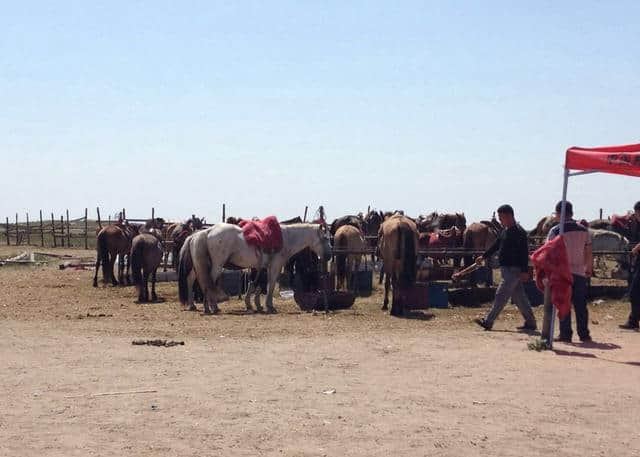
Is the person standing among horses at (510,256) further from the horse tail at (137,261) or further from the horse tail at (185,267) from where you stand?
the horse tail at (137,261)

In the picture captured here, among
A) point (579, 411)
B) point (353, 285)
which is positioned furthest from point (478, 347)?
point (353, 285)

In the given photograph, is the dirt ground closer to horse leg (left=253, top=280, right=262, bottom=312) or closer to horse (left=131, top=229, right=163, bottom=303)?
horse leg (left=253, top=280, right=262, bottom=312)

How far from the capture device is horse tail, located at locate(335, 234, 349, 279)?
19.2 meters

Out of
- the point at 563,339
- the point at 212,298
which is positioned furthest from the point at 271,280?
the point at 563,339

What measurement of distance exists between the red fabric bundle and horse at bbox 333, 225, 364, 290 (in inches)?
317

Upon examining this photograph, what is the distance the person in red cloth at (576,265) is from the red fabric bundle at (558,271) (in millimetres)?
432

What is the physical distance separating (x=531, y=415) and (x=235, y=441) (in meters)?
2.51

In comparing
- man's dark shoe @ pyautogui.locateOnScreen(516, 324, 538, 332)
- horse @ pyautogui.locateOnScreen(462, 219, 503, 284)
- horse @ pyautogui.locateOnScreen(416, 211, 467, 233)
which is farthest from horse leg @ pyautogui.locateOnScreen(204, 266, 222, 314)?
horse @ pyautogui.locateOnScreen(416, 211, 467, 233)

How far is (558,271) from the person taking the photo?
430 inches

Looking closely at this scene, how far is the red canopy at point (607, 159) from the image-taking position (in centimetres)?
1008

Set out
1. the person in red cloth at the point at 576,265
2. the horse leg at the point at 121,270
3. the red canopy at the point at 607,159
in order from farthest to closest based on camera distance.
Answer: the horse leg at the point at 121,270 < the person in red cloth at the point at 576,265 < the red canopy at the point at 607,159

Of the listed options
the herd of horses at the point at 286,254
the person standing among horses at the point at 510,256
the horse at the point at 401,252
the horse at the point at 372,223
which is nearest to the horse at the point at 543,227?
the herd of horses at the point at 286,254

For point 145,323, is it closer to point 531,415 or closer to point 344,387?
point 344,387

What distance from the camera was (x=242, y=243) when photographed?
16.2m
